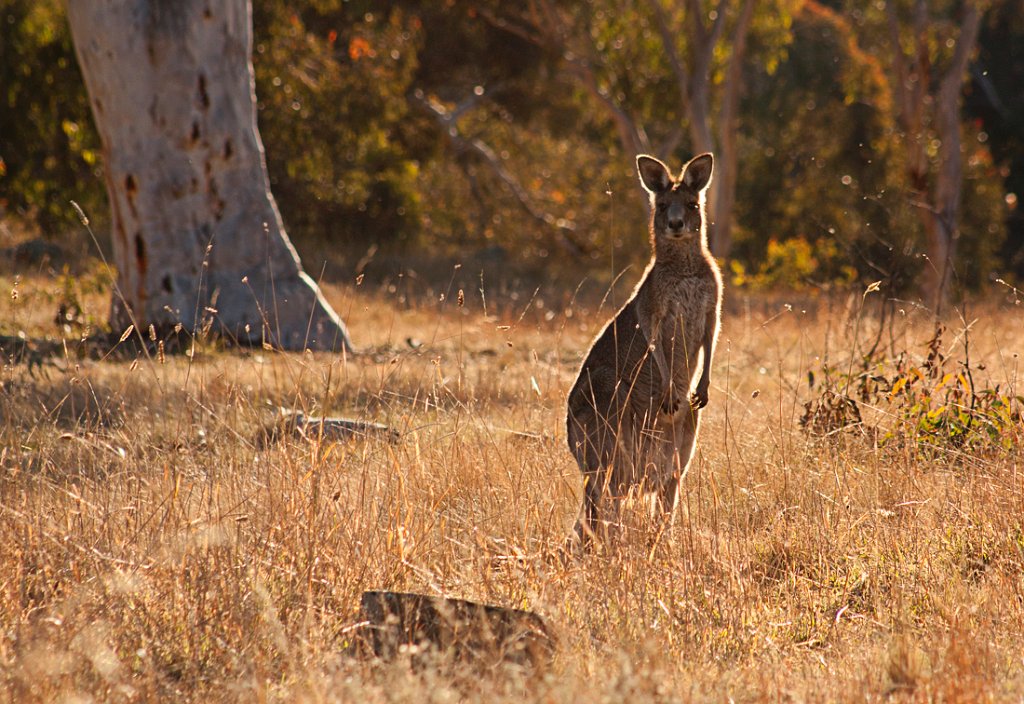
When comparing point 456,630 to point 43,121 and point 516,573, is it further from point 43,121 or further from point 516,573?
point 43,121

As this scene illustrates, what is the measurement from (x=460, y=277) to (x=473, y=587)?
14405mm

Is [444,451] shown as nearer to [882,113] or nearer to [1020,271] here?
[882,113]

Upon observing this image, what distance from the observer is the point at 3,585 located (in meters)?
3.82

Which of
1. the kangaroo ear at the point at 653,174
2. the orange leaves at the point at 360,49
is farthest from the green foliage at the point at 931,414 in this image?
→ the orange leaves at the point at 360,49

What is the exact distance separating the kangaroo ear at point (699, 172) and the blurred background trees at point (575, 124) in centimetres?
903

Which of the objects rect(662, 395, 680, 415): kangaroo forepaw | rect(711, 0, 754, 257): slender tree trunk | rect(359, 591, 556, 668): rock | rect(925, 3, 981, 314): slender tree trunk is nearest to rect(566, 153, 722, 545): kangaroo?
rect(662, 395, 680, 415): kangaroo forepaw

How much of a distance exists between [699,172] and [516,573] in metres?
2.18

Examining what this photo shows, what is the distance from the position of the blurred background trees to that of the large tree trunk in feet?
17.0

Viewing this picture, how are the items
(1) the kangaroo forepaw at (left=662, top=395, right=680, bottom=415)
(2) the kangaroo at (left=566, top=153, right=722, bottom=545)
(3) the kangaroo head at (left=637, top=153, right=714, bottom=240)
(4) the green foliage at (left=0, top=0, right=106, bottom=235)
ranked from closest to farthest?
(2) the kangaroo at (left=566, top=153, right=722, bottom=545) → (1) the kangaroo forepaw at (left=662, top=395, right=680, bottom=415) → (3) the kangaroo head at (left=637, top=153, right=714, bottom=240) → (4) the green foliage at (left=0, top=0, right=106, bottom=235)

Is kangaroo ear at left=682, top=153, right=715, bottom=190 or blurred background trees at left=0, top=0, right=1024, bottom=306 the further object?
blurred background trees at left=0, top=0, right=1024, bottom=306

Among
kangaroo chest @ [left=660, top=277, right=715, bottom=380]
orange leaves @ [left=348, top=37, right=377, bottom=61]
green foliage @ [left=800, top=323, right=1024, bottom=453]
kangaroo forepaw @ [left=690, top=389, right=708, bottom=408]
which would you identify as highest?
orange leaves @ [left=348, top=37, right=377, bottom=61]

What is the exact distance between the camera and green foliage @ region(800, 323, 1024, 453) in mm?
5484

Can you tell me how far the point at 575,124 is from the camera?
2341 cm

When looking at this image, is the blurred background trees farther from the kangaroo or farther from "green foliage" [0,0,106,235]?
the kangaroo
